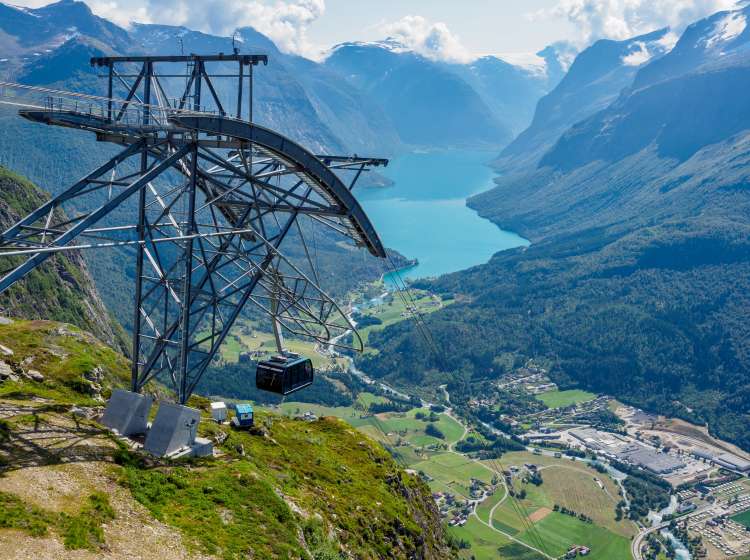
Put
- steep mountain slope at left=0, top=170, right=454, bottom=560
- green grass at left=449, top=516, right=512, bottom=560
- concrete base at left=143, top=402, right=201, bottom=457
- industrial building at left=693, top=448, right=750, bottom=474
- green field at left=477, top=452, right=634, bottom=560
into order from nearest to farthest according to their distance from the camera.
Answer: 1. steep mountain slope at left=0, top=170, right=454, bottom=560
2. concrete base at left=143, top=402, right=201, bottom=457
3. green grass at left=449, top=516, right=512, bottom=560
4. green field at left=477, top=452, right=634, bottom=560
5. industrial building at left=693, top=448, right=750, bottom=474

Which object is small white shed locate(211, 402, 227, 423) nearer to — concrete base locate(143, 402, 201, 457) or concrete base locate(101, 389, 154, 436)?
concrete base locate(101, 389, 154, 436)

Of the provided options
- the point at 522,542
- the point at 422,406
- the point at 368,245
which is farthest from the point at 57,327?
the point at 422,406

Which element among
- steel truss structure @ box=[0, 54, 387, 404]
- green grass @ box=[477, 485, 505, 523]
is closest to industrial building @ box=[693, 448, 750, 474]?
green grass @ box=[477, 485, 505, 523]

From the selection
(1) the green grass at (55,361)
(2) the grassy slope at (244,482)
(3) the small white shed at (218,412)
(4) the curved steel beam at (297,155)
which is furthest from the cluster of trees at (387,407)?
(4) the curved steel beam at (297,155)

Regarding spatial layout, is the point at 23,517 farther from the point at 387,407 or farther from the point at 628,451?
the point at 387,407

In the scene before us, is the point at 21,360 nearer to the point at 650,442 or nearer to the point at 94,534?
the point at 94,534

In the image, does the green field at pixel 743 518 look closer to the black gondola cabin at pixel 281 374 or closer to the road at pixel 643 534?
the road at pixel 643 534
